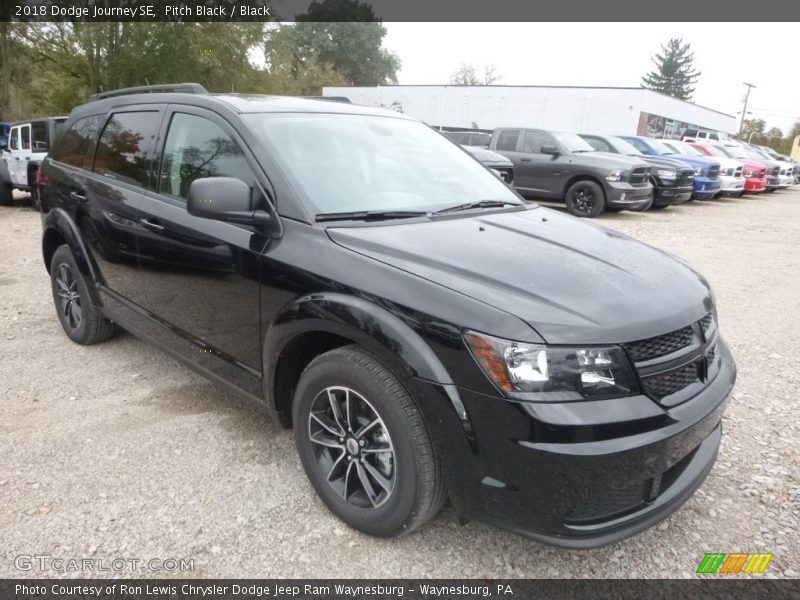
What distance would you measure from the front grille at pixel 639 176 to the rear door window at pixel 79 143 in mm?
10328

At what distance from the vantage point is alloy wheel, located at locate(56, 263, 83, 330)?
14.3ft

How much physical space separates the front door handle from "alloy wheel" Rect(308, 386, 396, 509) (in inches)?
56.8

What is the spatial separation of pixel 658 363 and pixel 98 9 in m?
27.3

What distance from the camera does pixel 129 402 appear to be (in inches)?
140

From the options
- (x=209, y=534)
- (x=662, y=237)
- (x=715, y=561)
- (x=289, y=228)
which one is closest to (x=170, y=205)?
(x=289, y=228)

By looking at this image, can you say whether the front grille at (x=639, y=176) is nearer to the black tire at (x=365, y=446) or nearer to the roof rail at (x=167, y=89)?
the roof rail at (x=167, y=89)

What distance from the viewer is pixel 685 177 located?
13.7 metres

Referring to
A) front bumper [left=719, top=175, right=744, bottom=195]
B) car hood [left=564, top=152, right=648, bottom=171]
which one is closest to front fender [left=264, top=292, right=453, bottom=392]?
car hood [left=564, top=152, right=648, bottom=171]

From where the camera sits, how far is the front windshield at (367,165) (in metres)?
2.73

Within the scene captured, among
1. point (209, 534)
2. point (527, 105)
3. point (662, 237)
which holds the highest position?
point (527, 105)

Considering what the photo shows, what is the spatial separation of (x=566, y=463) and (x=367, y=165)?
5.94ft

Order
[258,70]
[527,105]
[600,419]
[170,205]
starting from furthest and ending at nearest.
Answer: [527,105], [258,70], [170,205], [600,419]

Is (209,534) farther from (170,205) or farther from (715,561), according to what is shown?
(715,561)

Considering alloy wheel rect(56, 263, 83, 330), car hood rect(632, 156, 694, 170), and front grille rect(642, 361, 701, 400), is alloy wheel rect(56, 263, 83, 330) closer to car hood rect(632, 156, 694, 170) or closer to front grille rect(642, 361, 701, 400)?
front grille rect(642, 361, 701, 400)
